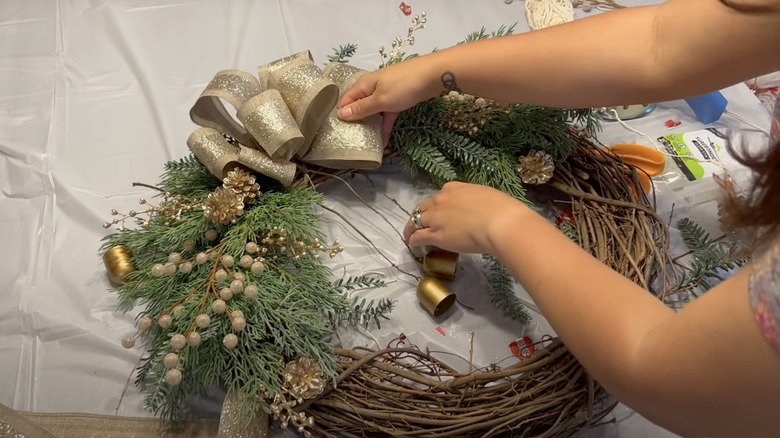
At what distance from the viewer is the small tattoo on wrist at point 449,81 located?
2.65 feet

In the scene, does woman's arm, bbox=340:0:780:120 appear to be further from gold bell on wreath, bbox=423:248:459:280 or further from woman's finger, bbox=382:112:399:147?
gold bell on wreath, bbox=423:248:459:280

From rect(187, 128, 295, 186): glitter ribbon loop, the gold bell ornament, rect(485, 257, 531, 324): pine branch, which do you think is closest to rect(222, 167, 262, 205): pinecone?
rect(187, 128, 295, 186): glitter ribbon loop

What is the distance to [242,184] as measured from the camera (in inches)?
31.4

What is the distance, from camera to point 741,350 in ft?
1.51

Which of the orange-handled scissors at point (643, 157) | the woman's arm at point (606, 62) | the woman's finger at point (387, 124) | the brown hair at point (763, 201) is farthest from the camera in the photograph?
the orange-handled scissors at point (643, 157)

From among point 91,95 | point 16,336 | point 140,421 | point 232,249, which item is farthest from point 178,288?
point 91,95

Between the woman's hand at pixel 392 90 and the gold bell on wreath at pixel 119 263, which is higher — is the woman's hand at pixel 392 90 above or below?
above

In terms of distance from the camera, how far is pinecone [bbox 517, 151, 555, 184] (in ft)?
2.86

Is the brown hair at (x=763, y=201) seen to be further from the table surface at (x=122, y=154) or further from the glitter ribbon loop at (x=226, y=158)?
the glitter ribbon loop at (x=226, y=158)

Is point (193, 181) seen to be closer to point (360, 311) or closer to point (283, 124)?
point (283, 124)

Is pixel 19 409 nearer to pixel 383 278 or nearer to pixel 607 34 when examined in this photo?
pixel 383 278

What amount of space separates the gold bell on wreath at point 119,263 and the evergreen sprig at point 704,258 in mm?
773

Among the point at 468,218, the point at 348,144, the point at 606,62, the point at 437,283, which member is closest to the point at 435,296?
the point at 437,283

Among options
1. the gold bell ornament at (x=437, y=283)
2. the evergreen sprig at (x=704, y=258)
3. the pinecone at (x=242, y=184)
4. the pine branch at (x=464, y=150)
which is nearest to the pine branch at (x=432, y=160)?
the pine branch at (x=464, y=150)
